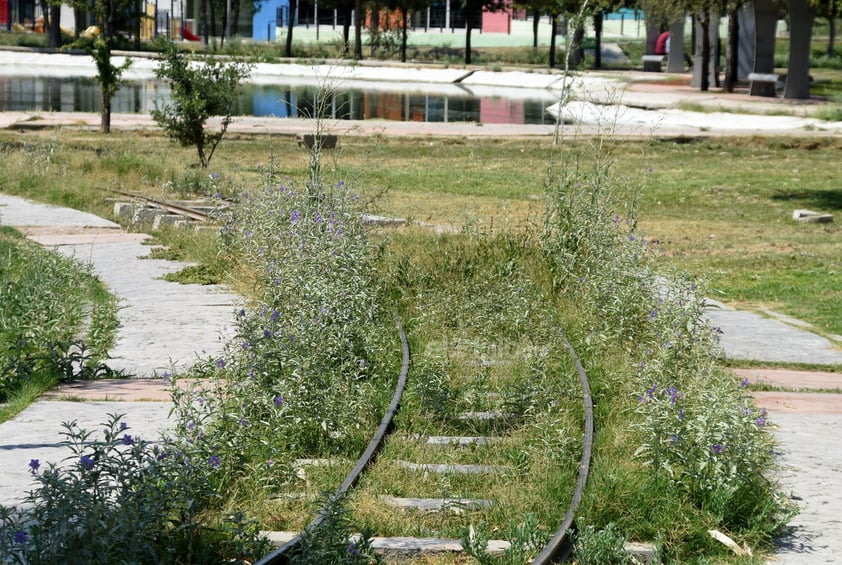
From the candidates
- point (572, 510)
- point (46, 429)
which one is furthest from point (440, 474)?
point (46, 429)

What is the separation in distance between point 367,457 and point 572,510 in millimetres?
1195

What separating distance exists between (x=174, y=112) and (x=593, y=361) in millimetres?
15044

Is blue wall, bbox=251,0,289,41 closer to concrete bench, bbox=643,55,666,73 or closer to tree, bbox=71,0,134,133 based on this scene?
concrete bench, bbox=643,55,666,73

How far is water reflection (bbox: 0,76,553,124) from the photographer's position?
3925cm

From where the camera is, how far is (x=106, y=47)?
87.0 feet

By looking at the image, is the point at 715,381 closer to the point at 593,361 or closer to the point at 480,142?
the point at 593,361

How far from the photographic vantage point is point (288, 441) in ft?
22.2

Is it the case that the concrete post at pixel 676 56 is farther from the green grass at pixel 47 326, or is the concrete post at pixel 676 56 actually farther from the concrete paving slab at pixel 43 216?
the green grass at pixel 47 326

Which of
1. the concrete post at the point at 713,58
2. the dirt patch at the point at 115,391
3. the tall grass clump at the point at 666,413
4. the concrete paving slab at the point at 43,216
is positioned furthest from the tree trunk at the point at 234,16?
the dirt patch at the point at 115,391

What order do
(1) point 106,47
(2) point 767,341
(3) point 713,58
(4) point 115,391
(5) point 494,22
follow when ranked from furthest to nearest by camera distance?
(5) point 494,22, (3) point 713,58, (1) point 106,47, (2) point 767,341, (4) point 115,391

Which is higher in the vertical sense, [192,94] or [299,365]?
[192,94]

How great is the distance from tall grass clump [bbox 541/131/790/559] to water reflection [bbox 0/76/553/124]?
24223mm

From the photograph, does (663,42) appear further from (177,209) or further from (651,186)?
(177,209)

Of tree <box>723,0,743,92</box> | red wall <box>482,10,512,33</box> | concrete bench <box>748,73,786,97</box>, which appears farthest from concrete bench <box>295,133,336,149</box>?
red wall <box>482,10,512,33</box>
